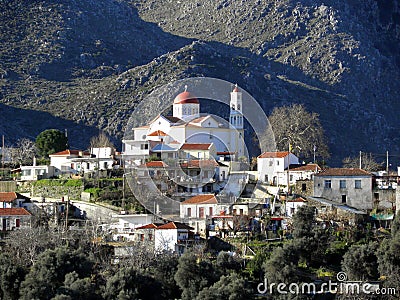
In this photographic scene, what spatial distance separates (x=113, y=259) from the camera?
65500 millimetres

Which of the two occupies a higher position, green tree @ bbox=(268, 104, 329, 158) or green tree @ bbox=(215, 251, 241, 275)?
green tree @ bbox=(268, 104, 329, 158)

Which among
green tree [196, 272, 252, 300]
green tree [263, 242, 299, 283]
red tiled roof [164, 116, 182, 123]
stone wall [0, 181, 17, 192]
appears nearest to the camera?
green tree [196, 272, 252, 300]

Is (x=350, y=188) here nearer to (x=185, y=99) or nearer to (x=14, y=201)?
(x=14, y=201)

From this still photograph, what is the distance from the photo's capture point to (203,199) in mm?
75375

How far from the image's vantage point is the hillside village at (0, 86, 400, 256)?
69500 millimetres

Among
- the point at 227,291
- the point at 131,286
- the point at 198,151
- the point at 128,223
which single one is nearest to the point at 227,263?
the point at 227,291

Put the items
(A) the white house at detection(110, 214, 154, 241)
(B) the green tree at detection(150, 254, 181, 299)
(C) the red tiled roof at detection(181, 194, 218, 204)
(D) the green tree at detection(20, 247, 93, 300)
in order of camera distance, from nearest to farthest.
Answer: (D) the green tree at detection(20, 247, 93, 300)
(B) the green tree at detection(150, 254, 181, 299)
(A) the white house at detection(110, 214, 154, 241)
(C) the red tiled roof at detection(181, 194, 218, 204)

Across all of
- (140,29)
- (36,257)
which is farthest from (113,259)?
(140,29)

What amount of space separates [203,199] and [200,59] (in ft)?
186

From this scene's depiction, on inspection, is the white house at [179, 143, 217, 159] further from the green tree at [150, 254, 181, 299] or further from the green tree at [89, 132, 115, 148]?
the green tree at [150, 254, 181, 299]

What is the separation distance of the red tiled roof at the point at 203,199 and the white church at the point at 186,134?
8.57m

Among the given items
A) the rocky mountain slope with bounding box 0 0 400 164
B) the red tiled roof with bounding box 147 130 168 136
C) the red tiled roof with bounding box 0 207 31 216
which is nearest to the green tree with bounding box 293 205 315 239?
the red tiled roof with bounding box 0 207 31 216

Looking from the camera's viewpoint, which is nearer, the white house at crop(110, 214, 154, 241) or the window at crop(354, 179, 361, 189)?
the white house at crop(110, 214, 154, 241)

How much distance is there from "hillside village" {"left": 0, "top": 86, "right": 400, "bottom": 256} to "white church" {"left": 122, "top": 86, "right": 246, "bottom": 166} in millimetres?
110
